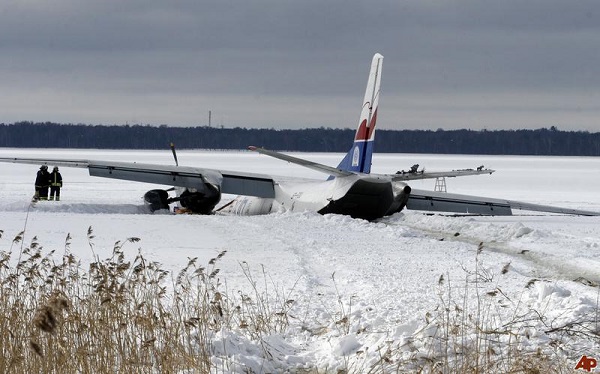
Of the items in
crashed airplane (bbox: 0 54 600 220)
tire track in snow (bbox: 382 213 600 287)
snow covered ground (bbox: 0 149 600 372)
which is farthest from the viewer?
crashed airplane (bbox: 0 54 600 220)

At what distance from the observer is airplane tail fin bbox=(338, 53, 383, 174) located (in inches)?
1003

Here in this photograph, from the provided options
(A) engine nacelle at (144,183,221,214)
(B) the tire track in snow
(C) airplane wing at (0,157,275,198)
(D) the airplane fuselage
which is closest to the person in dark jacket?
(A) engine nacelle at (144,183,221,214)

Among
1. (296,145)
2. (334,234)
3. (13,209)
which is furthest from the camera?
(296,145)

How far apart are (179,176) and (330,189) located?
261 inches

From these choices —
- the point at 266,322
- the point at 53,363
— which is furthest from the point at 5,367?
the point at 266,322

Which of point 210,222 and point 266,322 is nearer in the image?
point 266,322

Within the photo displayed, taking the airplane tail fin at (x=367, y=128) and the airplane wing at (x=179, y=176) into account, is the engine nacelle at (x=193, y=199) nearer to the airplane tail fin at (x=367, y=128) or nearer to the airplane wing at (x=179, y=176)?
the airplane wing at (x=179, y=176)

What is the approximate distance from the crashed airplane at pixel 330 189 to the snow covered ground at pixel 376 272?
746 mm

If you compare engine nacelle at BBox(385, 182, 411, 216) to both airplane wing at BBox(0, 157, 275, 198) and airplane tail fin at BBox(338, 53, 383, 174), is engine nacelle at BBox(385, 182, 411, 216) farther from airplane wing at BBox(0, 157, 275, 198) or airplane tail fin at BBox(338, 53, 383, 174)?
airplane wing at BBox(0, 157, 275, 198)

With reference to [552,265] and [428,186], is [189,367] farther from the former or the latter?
[428,186]

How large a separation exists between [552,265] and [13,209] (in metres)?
20.5

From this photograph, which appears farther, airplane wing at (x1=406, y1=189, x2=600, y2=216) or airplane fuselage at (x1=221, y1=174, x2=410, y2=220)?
airplane wing at (x1=406, y1=189, x2=600, y2=216)

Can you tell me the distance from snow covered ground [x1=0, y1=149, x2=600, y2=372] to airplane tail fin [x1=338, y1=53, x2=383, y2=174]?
6.44 ft

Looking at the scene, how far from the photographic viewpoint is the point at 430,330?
8.02 m
